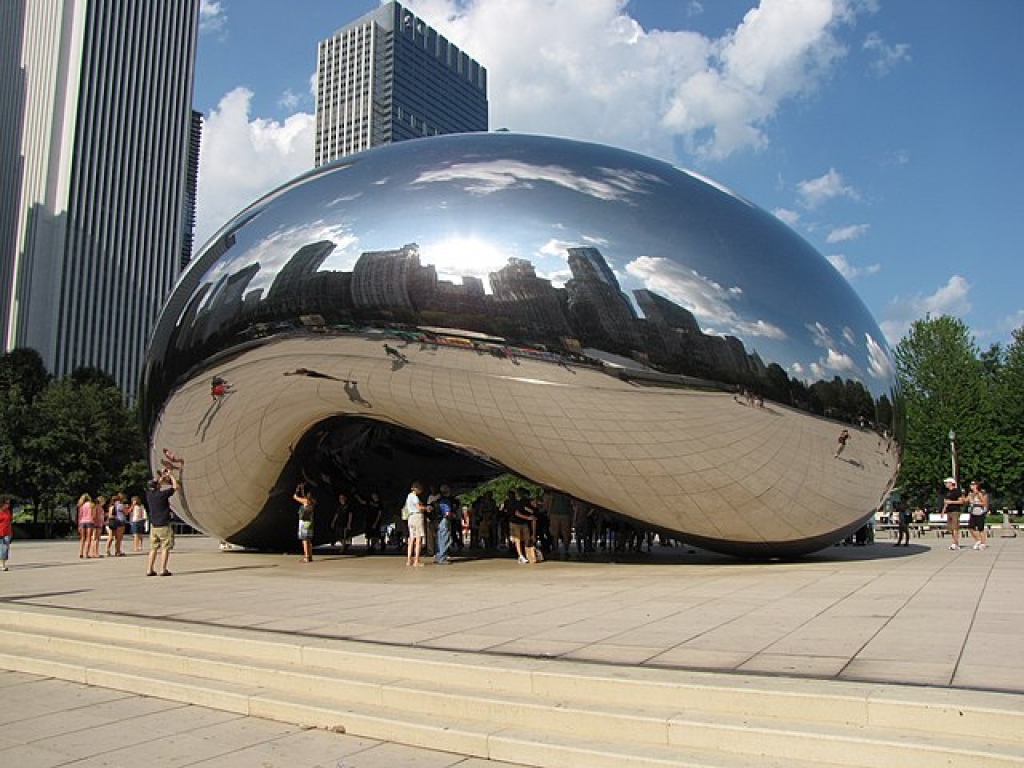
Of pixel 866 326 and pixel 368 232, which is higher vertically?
pixel 368 232

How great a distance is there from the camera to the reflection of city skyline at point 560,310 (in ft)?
31.7

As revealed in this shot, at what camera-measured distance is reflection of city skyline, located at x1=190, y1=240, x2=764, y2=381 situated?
9672 mm

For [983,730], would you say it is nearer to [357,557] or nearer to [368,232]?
Answer: [368,232]

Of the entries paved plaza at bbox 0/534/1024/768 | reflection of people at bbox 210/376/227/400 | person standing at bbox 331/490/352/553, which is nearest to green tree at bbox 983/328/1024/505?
paved plaza at bbox 0/534/1024/768

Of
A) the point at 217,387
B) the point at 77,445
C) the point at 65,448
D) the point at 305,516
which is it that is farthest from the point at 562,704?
the point at 77,445

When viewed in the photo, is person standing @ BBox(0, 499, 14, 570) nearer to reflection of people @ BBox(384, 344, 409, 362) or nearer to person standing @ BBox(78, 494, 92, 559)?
person standing @ BBox(78, 494, 92, 559)

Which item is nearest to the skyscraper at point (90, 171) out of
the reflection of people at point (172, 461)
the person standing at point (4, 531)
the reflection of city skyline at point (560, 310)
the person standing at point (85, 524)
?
the person standing at point (85, 524)

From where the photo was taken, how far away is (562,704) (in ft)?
14.9

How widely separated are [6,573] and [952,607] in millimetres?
13550

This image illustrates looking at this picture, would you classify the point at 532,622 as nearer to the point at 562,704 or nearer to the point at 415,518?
the point at 562,704

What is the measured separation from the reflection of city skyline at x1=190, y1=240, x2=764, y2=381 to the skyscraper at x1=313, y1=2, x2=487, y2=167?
605 feet

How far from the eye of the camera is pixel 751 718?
4125 millimetres

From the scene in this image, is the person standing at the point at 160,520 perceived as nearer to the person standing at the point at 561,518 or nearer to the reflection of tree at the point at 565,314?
the reflection of tree at the point at 565,314

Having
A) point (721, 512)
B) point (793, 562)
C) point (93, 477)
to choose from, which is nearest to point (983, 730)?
point (721, 512)
